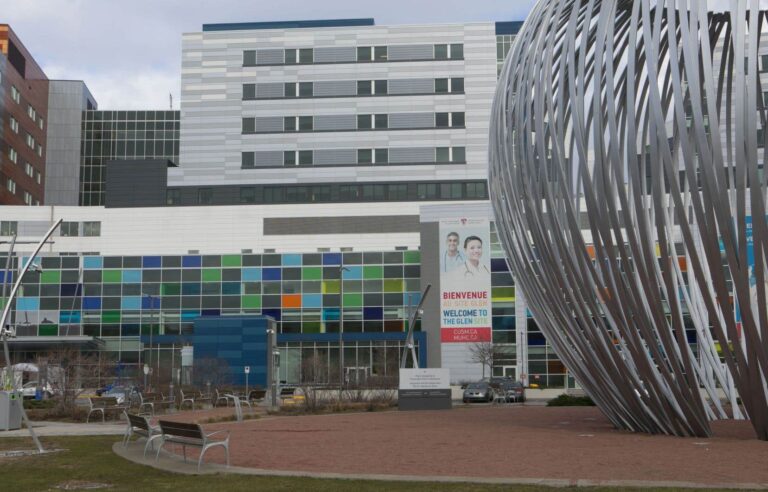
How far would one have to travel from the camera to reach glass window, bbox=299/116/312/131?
79.4 meters

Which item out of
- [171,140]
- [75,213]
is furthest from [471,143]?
[171,140]

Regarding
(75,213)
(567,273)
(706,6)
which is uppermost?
(75,213)

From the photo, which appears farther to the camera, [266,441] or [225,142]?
[225,142]

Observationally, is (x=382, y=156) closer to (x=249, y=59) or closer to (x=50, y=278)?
(x=249, y=59)

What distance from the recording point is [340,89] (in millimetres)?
79938

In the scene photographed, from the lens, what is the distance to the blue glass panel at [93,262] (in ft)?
242

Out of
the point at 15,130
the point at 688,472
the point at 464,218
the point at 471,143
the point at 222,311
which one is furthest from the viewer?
the point at 15,130

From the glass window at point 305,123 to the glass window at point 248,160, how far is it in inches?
185

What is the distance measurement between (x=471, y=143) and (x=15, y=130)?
44.2m

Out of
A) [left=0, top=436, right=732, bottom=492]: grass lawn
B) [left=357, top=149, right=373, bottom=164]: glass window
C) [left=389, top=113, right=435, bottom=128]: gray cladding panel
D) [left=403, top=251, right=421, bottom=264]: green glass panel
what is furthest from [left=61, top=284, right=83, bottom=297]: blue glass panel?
[left=0, top=436, right=732, bottom=492]: grass lawn

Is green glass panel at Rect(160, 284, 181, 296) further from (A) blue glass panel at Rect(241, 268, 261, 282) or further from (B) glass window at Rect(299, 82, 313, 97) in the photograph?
(B) glass window at Rect(299, 82, 313, 97)

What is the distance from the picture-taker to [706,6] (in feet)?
53.9

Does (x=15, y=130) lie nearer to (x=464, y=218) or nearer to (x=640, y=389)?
(x=464, y=218)

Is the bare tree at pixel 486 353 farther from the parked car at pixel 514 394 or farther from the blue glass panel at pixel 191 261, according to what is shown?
the blue glass panel at pixel 191 261
